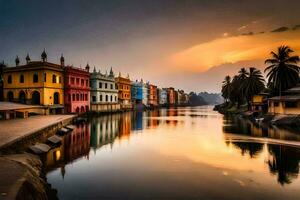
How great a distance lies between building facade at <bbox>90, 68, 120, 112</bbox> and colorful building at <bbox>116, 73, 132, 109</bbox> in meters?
8.91

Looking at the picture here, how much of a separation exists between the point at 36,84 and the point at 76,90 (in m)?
10.4

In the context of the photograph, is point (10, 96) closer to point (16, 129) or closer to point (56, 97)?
point (56, 97)

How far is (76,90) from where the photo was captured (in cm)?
5744

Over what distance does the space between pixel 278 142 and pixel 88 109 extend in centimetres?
4912

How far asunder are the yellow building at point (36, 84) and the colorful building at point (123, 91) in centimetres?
4062

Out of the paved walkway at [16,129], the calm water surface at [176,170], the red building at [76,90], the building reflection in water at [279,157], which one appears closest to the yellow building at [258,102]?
the building reflection in water at [279,157]

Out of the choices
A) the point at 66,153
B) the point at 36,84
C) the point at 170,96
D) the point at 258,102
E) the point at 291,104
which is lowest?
the point at 66,153

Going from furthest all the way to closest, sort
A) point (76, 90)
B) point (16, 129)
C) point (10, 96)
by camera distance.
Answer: point (76, 90)
point (10, 96)
point (16, 129)

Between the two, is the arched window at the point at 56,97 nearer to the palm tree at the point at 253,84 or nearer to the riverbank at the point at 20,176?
the riverbank at the point at 20,176

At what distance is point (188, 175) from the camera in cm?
1585

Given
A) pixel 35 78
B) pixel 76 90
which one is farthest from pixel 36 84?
pixel 76 90

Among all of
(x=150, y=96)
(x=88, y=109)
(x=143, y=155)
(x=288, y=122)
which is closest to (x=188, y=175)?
(x=143, y=155)

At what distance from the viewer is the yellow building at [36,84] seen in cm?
4844

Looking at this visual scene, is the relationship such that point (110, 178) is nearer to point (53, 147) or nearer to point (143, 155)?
point (143, 155)
